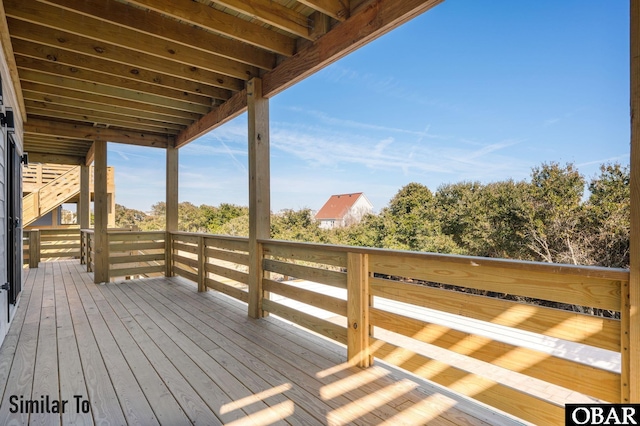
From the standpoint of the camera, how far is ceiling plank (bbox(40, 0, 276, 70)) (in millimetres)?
2346

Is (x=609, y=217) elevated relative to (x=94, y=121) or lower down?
lower down

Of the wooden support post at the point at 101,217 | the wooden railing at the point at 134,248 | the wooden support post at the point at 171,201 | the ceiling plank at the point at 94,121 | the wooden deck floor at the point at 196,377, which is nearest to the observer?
the wooden deck floor at the point at 196,377

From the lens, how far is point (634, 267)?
49.0 inches

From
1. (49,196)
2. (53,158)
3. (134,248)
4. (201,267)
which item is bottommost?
(201,267)

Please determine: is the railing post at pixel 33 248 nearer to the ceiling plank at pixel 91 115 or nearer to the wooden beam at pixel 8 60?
the ceiling plank at pixel 91 115

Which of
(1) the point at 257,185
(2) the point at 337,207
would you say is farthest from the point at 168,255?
(2) the point at 337,207

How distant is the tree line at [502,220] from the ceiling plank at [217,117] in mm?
8137

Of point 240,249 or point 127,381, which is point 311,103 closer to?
point 240,249

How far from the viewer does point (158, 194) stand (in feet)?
72.1

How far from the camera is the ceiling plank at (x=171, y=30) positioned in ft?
7.70

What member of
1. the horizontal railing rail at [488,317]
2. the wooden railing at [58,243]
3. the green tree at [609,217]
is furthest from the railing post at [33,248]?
the green tree at [609,217]

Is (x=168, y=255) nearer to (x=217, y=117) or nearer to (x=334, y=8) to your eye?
(x=217, y=117)

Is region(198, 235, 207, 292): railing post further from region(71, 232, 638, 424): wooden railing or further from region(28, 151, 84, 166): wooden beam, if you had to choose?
region(28, 151, 84, 166): wooden beam

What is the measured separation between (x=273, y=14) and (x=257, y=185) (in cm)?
147
